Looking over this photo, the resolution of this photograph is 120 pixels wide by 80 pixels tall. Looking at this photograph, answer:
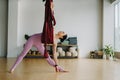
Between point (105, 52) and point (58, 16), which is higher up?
point (58, 16)

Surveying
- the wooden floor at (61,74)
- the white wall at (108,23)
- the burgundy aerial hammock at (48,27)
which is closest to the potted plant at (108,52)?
the white wall at (108,23)

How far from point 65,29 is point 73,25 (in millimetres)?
359

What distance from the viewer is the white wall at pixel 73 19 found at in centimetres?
923

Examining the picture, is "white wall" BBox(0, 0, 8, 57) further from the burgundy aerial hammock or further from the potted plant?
the burgundy aerial hammock

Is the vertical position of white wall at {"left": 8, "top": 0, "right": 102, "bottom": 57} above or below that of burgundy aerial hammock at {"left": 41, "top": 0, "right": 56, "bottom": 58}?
above

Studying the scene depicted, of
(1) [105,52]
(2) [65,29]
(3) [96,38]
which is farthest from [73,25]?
→ (1) [105,52]

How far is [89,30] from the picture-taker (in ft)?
30.8

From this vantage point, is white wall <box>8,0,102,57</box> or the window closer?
the window

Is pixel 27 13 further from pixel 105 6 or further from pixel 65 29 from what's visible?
pixel 105 6

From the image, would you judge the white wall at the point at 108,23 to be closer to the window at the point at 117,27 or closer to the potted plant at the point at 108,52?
the window at the point at 117,27

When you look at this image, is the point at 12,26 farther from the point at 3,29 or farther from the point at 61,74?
the point at 61,74

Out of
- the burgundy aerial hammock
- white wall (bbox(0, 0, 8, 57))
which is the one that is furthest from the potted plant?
the burgundy aerial hammock

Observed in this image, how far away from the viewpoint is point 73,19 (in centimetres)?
939

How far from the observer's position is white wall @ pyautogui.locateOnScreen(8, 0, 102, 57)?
9234 mm
